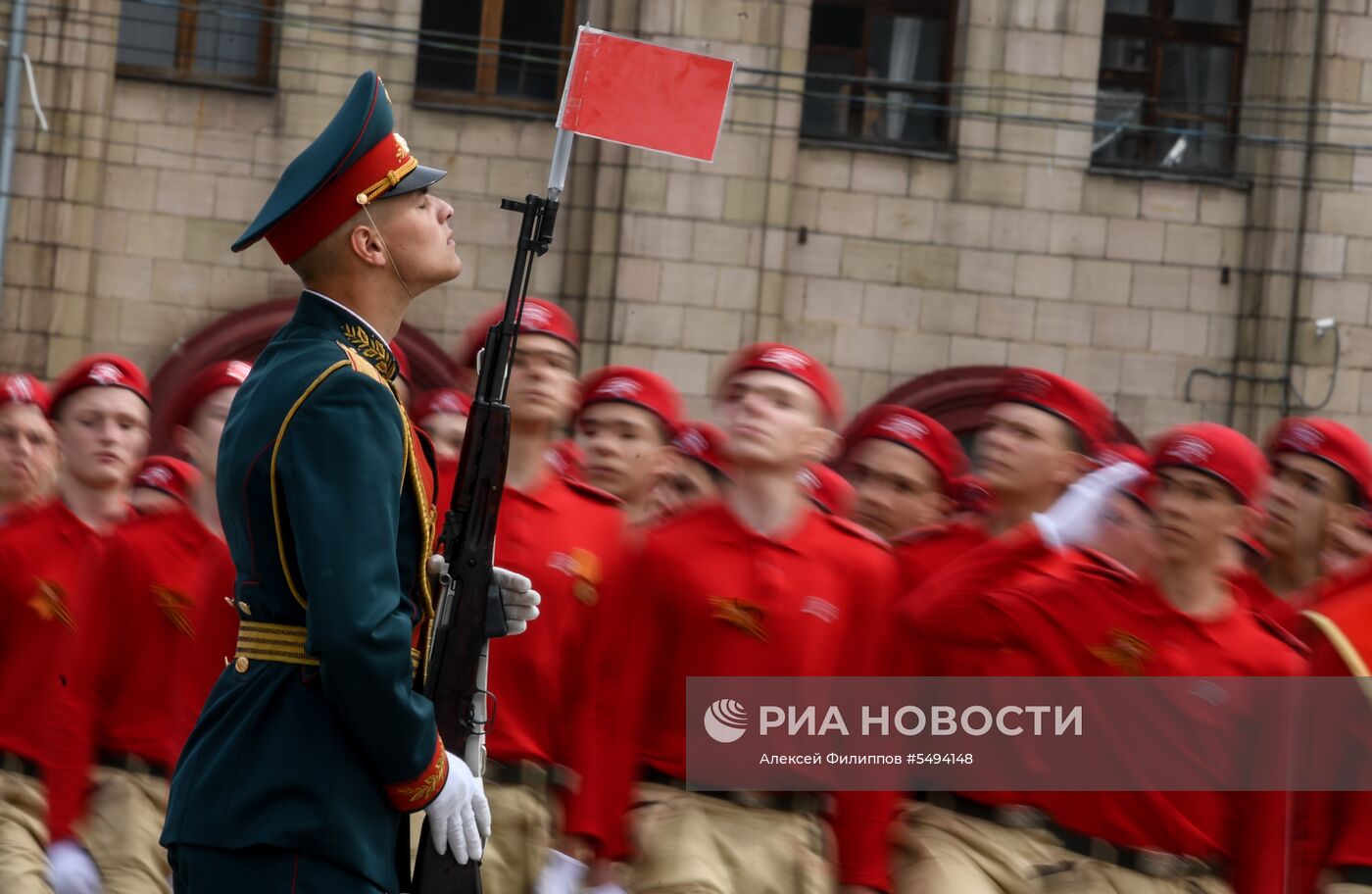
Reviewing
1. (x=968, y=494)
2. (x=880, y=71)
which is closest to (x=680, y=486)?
(x=968, y=494)

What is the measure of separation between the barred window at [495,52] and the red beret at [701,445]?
720 centimetres

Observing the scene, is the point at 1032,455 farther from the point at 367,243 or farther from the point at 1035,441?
the point at 367,243

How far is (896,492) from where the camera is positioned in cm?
641

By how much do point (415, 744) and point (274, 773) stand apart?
220 millimetres

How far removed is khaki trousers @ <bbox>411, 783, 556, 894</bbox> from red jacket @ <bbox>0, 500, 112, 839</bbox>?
1.24 m

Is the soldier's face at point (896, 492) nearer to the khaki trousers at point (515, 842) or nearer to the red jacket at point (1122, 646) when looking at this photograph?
the red jacket at point (1122, 646)

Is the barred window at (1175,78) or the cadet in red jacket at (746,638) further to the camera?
the barred window at (1175,78)

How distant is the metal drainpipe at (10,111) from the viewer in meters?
13.3

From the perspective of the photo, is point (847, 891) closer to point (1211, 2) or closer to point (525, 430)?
point (525, 430)

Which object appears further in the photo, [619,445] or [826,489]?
[826,489]

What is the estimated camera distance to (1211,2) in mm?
14703

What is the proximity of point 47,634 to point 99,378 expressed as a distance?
799 mm

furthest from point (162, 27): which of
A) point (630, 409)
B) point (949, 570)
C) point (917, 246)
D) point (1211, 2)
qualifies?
point (949, 570)

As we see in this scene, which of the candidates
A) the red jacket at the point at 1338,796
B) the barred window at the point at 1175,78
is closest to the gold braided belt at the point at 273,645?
the red jacket at the point at 1338,796
